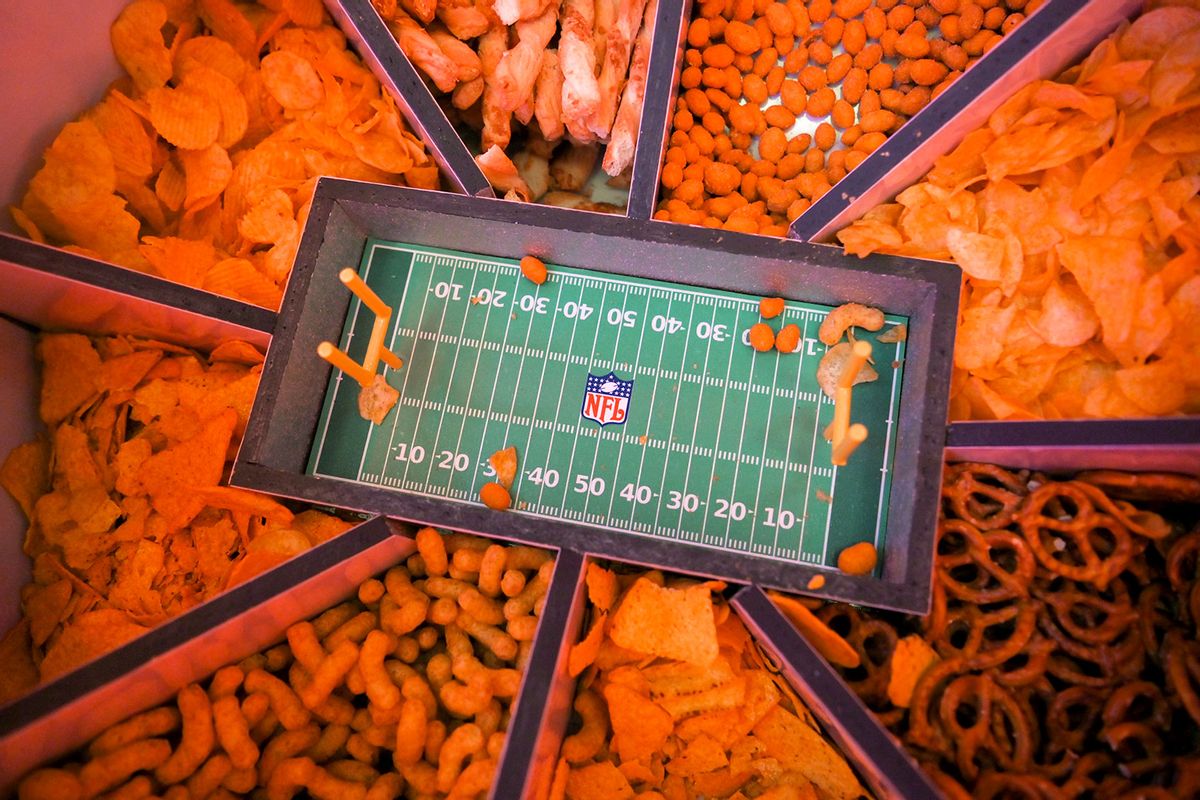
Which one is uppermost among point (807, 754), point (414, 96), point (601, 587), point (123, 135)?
point (414, 96)

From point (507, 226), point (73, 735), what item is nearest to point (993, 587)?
point (507, 226)

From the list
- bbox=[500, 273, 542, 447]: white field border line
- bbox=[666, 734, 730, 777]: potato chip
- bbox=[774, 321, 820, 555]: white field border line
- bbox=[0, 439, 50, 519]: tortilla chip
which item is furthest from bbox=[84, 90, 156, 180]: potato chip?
bbox=[666, 734, 730, 777]: potato chip

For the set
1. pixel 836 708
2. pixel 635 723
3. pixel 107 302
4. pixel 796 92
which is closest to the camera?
pixel 836 708

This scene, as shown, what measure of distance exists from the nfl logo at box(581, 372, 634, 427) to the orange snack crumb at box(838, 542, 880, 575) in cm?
53

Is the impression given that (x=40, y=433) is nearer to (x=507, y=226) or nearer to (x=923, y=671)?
(x=507, y=226)

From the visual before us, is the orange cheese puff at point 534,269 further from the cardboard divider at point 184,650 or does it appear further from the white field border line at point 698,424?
the cardboard divider at point 184,650

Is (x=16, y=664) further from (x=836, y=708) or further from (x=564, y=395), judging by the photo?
(x=836, y=708)

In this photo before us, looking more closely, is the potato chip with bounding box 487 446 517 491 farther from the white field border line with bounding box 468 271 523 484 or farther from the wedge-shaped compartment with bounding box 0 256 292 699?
the wedge-shaped compartment with bounding box 0 256 292 699

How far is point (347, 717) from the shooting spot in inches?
58.6

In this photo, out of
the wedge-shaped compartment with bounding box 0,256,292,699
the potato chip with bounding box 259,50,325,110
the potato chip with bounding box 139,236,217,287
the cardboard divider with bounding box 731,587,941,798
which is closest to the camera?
the cardboard divider with bounding box 731,587,941,798

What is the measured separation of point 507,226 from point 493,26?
594 millimetres

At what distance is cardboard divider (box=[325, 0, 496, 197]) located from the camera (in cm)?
170

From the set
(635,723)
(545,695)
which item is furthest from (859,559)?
(545,695)

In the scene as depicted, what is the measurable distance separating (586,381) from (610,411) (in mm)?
89
